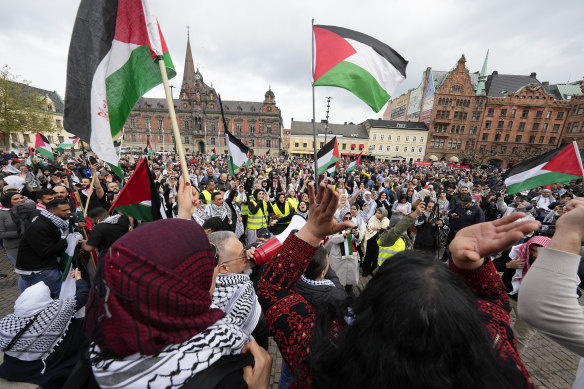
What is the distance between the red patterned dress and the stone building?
6085 centimetres

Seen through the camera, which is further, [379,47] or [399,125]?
[399,125]

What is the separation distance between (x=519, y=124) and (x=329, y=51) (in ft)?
192

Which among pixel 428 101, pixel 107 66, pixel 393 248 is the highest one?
pixel 428 101

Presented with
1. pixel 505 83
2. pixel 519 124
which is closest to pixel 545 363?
pixel 519 124

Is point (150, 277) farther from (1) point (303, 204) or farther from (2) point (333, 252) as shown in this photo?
(1) point (303, 204)

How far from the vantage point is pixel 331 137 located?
5306 cm

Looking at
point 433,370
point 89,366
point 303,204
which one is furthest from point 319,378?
point 303,204

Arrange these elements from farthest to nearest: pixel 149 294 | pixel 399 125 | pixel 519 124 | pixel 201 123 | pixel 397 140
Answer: pixel 201 123
pixel 397 140
pixel 399 125
pixel 519 124
pixel 149 294

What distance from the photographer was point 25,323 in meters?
1.82

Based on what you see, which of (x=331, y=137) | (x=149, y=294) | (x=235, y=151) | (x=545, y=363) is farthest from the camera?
(x=331, y=137)

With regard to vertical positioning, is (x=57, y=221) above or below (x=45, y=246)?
above

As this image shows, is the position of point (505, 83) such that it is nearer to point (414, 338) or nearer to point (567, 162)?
point (567, 162)

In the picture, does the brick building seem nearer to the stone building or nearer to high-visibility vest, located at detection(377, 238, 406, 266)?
the stone building

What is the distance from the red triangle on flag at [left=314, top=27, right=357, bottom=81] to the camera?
10.5 ft
